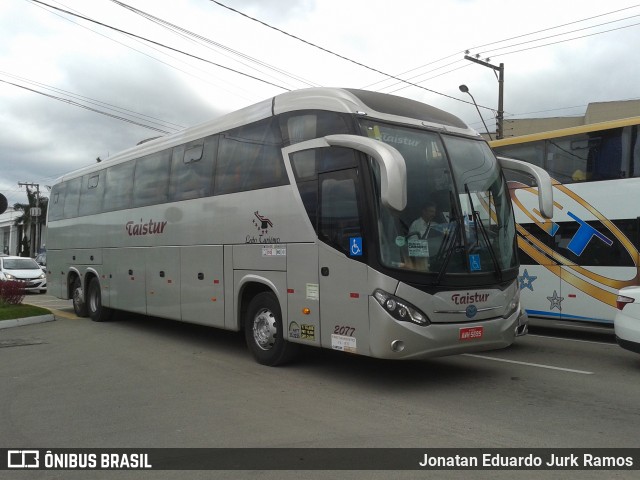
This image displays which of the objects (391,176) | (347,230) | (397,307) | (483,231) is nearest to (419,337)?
(397,307)

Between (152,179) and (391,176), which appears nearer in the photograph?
(391,176)

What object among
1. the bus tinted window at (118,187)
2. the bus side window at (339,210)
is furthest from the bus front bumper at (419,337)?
the bus tinted window at (118,187)

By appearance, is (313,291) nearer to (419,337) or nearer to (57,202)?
(419,337)

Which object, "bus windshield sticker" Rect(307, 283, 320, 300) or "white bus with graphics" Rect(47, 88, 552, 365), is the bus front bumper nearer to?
"white bus with graphics" Rect(47, 88, 552, 365)

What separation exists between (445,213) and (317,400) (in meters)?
2.70

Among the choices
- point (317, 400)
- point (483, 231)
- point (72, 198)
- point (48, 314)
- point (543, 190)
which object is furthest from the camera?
point (72, 198)

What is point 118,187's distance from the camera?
42.1 ft

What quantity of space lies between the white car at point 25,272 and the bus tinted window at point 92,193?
10.9 metres

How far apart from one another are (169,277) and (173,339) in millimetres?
1402

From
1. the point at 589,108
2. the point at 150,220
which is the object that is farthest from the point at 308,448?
the point at 589,108

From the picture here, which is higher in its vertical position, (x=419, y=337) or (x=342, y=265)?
(x=342, y=265)

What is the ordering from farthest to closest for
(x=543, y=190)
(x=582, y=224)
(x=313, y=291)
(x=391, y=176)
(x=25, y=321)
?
(x=25, y=321)
(x=582, y=224)
(x=543, y=190)
(x=313, y=291)
(x=391, y=176)

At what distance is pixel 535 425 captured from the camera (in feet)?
17.6

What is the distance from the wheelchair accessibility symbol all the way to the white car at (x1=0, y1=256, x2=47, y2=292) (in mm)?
20952
